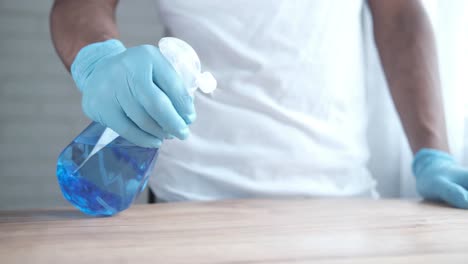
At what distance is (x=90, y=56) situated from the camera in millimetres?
742

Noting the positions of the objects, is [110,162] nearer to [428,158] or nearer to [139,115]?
[139,115]

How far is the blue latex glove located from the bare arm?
1.96 feet

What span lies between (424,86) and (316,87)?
24 centimetres

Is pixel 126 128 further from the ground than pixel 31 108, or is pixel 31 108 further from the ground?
pixel 126 128

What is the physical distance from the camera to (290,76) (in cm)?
103

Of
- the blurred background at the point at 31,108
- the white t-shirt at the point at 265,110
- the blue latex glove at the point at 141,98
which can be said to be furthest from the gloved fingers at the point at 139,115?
the blurred background at the point at 31,108

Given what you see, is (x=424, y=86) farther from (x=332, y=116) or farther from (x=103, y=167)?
(x=103, y=167)

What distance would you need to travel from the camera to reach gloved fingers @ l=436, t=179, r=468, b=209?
0.84 metres

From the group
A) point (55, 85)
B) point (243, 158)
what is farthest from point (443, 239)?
point (55, 85)

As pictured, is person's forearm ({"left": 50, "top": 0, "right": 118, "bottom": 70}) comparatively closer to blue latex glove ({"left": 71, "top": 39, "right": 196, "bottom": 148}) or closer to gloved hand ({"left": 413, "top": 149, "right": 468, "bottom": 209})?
blue latex glove ({"left": 71, "top": 39, "right": 196, "bottom": 148})

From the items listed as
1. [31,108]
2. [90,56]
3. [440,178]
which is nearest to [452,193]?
[440,178]

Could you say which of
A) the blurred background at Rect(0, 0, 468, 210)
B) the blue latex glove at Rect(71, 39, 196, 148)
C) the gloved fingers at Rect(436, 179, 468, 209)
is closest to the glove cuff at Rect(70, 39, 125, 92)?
the blue latex glove at Rect(71, 39, 196, 148)

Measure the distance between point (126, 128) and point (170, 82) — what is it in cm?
8

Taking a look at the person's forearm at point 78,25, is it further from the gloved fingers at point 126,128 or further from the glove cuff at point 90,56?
the gloved fingers at point 126,128
